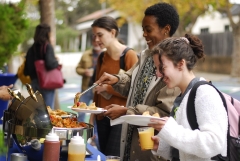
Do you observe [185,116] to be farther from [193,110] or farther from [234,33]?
[234,33]

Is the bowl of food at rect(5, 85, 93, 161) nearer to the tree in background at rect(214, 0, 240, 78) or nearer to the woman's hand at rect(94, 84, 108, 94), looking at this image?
the woman's hand at rect(94, 84, 108, 94)

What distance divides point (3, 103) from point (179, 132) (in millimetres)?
3777

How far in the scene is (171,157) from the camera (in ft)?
9.30

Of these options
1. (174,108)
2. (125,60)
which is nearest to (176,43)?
(174,108)

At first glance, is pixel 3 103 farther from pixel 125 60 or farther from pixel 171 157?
pixel 171 157

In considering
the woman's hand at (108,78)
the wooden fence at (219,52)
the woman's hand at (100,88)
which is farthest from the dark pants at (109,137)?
the wooden fence at (219,52)

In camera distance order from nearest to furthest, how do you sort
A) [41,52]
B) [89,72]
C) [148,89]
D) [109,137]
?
[148,89] → [109,137] → [41,52] → [89,72]

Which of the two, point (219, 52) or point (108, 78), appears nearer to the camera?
point (108, 78)

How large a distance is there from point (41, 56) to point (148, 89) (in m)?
4.22

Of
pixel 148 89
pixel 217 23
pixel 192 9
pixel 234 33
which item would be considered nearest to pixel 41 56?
pixel 148 89

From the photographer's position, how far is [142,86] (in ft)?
11.8

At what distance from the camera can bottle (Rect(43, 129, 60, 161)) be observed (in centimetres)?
289

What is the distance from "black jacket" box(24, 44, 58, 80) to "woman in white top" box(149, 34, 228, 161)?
192 inches

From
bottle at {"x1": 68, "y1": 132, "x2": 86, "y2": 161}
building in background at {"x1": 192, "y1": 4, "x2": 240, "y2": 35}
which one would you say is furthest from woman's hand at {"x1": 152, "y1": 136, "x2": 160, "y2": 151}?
building in background at {"x1": 192, "y1": 4, "x2": 240, "y2": 35}
